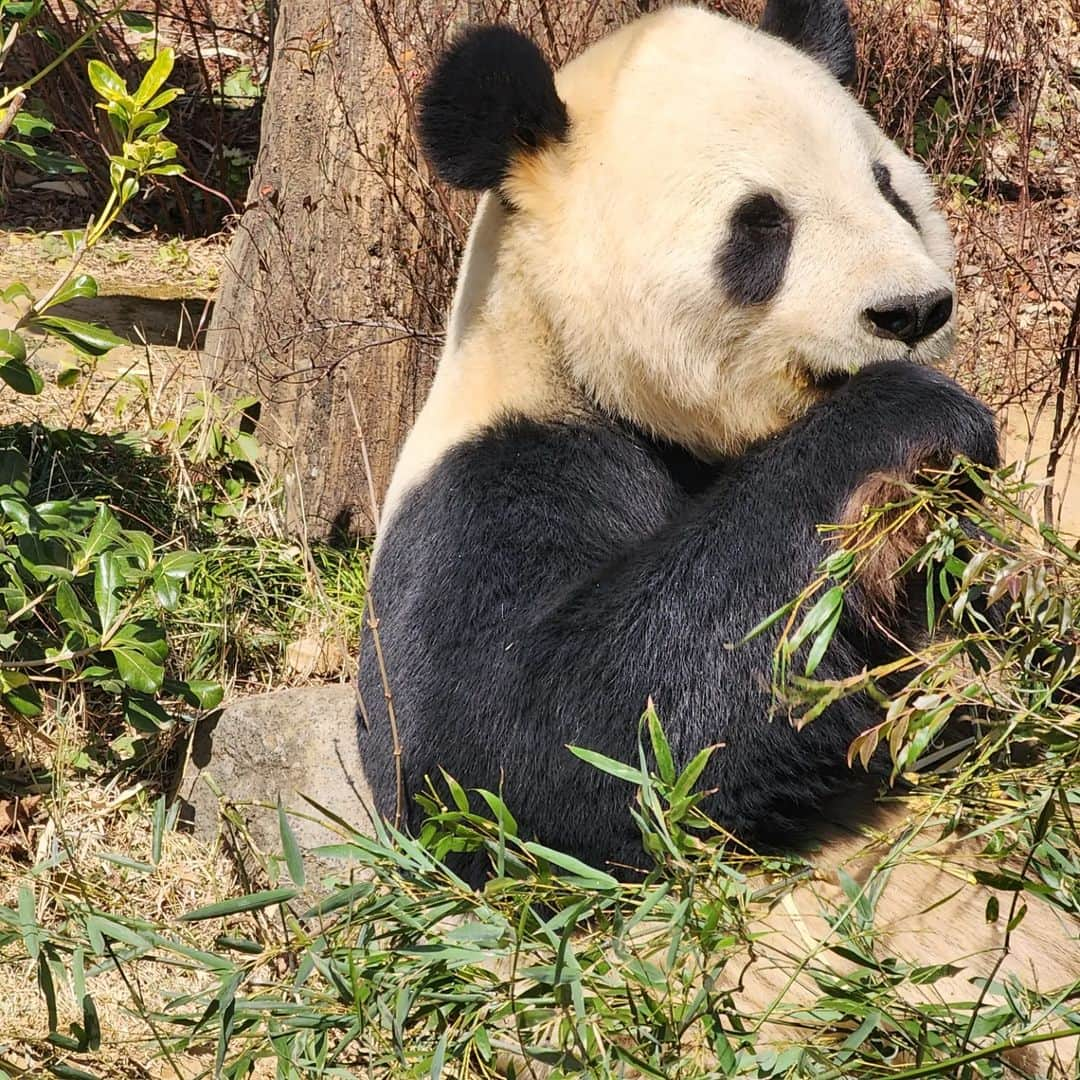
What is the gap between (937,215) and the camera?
3164mm

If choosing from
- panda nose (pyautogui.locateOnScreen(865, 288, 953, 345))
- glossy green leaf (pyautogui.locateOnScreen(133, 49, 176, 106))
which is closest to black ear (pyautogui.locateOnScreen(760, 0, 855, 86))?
panda nose (pyautogui.locateOnScreen(865, 288, 953, 345))

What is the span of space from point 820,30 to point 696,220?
33.3 inches

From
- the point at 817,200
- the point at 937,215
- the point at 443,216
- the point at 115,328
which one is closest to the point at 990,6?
the point at 443,216

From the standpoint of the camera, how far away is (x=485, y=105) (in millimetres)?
2867

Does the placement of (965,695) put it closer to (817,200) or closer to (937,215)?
(817,200)

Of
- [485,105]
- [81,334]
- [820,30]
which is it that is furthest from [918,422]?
[81,334]

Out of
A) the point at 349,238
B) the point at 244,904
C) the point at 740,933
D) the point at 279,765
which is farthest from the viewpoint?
the point at 349,238

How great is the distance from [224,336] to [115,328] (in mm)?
1299

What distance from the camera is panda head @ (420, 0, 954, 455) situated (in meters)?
2.71

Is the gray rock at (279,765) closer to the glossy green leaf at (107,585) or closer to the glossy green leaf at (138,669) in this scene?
the glossy green leaf at (138,669)

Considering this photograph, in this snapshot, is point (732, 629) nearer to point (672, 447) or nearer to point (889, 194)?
point (672, 447)

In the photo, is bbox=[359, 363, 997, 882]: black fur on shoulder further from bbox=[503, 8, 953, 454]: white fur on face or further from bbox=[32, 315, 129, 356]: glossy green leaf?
bbox=[32, 315, 129, 356]: glossy green leaf

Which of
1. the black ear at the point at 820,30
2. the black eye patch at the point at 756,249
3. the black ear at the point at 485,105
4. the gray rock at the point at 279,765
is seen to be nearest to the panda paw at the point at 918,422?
the black eye patch at the point at 756,249

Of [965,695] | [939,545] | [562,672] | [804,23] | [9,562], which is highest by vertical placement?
[804,23]
